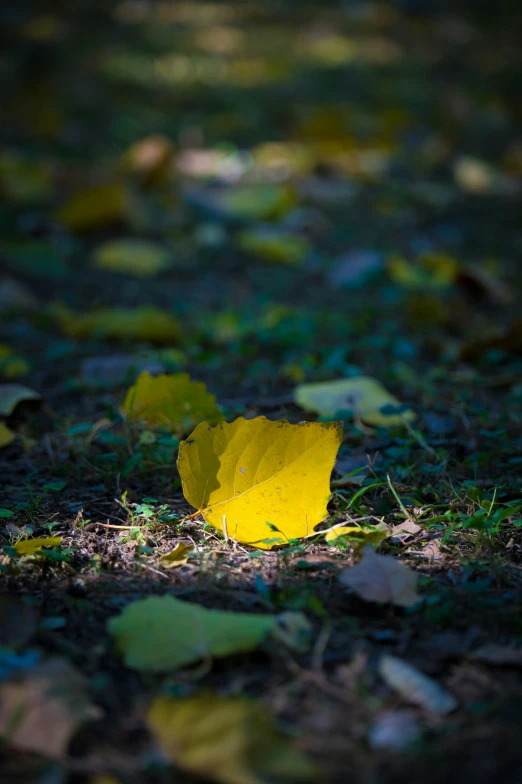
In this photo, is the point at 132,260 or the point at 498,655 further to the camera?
the point at 132,260

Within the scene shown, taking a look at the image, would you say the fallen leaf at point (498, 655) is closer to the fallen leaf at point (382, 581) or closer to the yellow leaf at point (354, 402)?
the fallen leaf at point (382, 581)

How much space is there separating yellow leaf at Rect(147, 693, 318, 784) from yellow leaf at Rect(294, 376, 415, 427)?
797mm

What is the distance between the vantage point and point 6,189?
3.04 metres

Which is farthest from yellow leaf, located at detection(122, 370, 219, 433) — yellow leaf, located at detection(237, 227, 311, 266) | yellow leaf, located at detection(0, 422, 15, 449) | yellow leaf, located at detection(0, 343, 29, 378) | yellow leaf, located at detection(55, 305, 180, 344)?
yellow leaf, located at detection(237, 227, 311, 266)

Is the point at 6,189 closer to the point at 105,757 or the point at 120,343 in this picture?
the point at 120,343

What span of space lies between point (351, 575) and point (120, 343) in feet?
4.14

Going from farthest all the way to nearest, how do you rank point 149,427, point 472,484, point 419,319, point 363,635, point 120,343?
1. point 419,319
2. point 120,343
3. point 149,427
4. point 472,484
5. point 363,635

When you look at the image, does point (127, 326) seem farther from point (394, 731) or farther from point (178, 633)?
point (394, 731)

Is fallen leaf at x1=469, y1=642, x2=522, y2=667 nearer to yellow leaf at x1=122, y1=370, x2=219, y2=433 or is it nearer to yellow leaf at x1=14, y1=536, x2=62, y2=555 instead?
yellow leaf at x1=14, y1=536, x2=62, y2=555

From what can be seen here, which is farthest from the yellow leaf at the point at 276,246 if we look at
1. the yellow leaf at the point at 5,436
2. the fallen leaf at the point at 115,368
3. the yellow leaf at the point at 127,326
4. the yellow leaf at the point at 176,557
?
the yellow leaf at the point at 176,557

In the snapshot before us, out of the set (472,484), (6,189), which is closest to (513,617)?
(472,484)

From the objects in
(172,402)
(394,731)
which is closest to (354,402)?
(172,402)

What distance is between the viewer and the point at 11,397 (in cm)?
150

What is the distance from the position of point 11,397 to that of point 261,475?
674mm
